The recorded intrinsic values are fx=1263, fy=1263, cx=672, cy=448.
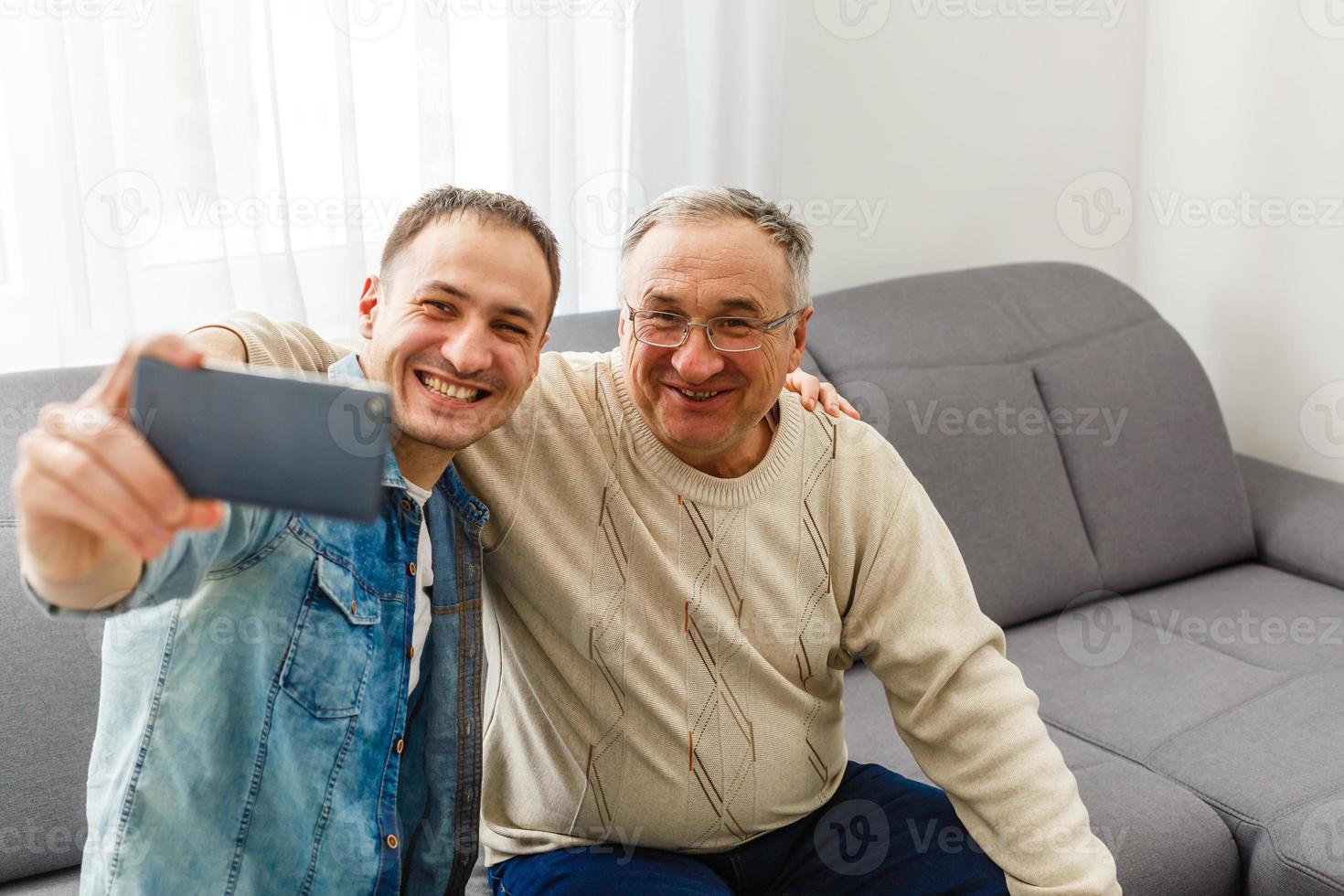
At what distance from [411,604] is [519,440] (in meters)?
0.26

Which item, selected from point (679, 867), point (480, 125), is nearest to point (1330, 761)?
point (679, 867)

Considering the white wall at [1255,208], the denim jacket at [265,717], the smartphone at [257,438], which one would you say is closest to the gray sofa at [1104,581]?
the white wall at [1255,208]

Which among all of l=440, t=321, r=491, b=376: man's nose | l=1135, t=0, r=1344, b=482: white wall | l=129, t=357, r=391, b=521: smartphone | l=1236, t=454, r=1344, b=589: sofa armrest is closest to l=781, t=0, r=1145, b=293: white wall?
l=1135, t=0, r=1344, b=482: white wall

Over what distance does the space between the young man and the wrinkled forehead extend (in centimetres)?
15

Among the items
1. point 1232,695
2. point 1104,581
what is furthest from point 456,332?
point 1104,581

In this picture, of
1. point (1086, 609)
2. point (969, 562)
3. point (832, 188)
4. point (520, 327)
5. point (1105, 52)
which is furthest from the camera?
point (1105, 52)

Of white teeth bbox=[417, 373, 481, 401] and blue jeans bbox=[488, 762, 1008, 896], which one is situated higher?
white teeth bbox=[417, 373, 481, 401]

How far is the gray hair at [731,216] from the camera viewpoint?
1.48 meters

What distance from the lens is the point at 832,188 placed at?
9.12 ft

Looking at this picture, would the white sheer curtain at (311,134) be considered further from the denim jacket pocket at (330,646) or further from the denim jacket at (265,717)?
the denim jacket pocket at (330,646)

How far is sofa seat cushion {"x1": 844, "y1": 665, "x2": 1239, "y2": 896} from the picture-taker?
169 centimetres

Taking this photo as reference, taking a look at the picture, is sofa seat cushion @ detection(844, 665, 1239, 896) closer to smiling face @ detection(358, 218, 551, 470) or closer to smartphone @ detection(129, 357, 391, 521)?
smiling face @ detection(358, 218, 551, 470)

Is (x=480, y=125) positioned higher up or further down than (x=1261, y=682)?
higher up

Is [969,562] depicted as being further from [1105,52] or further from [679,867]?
[1105,52]
